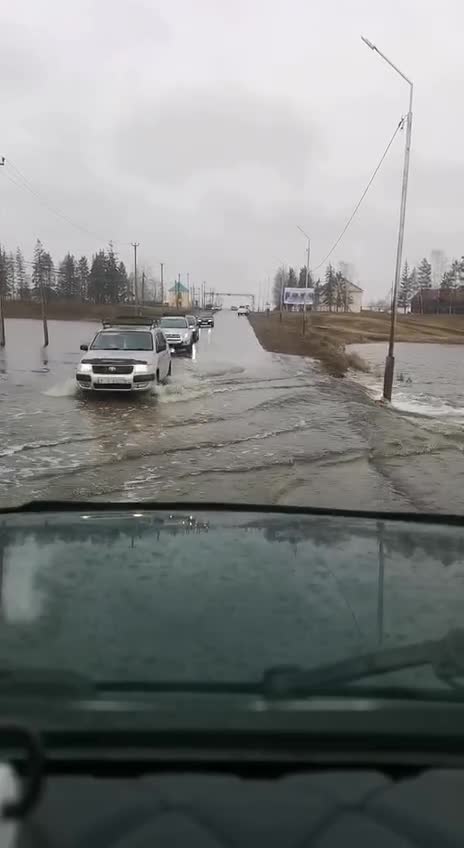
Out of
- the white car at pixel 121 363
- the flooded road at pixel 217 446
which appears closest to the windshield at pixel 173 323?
the flooded road at pixel 217 446

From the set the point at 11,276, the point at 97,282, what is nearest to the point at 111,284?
the point at 97,282

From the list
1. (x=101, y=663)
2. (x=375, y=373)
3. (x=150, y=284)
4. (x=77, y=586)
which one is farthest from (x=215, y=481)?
(x=150, y=284)

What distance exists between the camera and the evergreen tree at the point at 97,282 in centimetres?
13838

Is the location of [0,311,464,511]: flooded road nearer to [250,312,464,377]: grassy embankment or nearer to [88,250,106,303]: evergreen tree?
[250,312,464,377]: grassy embankment

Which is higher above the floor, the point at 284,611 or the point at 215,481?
the point at 284,611

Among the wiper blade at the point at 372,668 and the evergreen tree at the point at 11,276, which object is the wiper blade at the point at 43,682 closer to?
the wiper blade at the point at 372,668

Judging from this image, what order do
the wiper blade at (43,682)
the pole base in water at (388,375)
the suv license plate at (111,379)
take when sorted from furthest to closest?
the pole base in water at (388,375), the suv license plate at (111,379), the wiper blade at (43,682)

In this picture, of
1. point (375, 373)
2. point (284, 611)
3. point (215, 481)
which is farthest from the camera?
point (375, 373)

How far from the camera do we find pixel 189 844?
3.92 ft

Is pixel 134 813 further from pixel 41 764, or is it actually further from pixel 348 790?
pixel 348 790

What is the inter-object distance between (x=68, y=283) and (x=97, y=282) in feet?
30.1

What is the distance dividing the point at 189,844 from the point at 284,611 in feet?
3.21

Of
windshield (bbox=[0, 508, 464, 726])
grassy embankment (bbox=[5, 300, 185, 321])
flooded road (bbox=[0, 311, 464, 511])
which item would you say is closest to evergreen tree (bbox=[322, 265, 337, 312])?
grassy embankment (bbox=[5, 300, 185, 321])

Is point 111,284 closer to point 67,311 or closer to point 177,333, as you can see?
point 67,311
